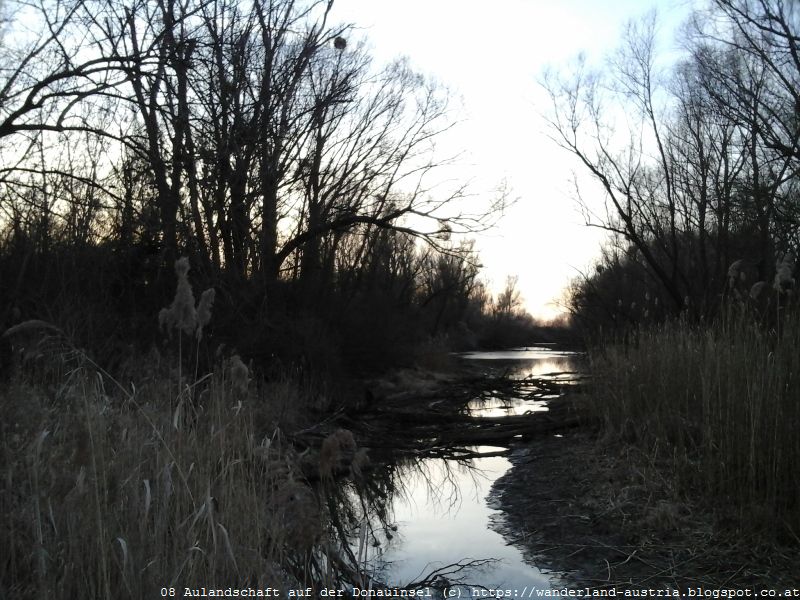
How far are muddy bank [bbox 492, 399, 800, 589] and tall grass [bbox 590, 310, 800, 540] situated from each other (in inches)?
6.9

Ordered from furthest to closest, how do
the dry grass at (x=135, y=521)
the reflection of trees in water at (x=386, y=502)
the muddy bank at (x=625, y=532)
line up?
1. the reflection of trees in water at (x=386, y=502)
2. the muddy bank at (x=625, y=532)
3. the dry grass at (x=135, y=521)

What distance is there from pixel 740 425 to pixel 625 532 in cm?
120

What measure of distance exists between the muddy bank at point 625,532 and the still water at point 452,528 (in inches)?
6.8

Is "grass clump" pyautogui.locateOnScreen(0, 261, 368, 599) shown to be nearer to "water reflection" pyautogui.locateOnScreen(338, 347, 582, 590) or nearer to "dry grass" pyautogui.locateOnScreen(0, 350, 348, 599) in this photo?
"dry grass" pyautogui.locateOnScreen(0, 350, 348, 599)

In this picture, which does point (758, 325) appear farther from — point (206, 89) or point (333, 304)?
point (333, 304)

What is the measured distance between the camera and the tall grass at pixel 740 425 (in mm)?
4492

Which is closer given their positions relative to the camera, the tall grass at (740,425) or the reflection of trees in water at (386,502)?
the tall grass at (740,425)

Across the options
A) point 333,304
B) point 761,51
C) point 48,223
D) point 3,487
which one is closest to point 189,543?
point 3,487

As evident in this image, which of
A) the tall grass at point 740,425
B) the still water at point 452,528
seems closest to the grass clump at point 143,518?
the still water at point 452,528

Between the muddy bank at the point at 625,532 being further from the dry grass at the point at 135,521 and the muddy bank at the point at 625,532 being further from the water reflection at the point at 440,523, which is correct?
the dry grass at the point at 135,521

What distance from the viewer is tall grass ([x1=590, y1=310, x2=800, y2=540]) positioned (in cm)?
449

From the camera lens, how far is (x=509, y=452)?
9.54 meters

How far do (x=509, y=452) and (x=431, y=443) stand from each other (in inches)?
43.4

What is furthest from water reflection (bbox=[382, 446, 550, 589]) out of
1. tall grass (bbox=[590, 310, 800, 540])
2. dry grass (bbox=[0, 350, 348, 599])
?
tall grass (bbox=[590, 310, 800, 540])
